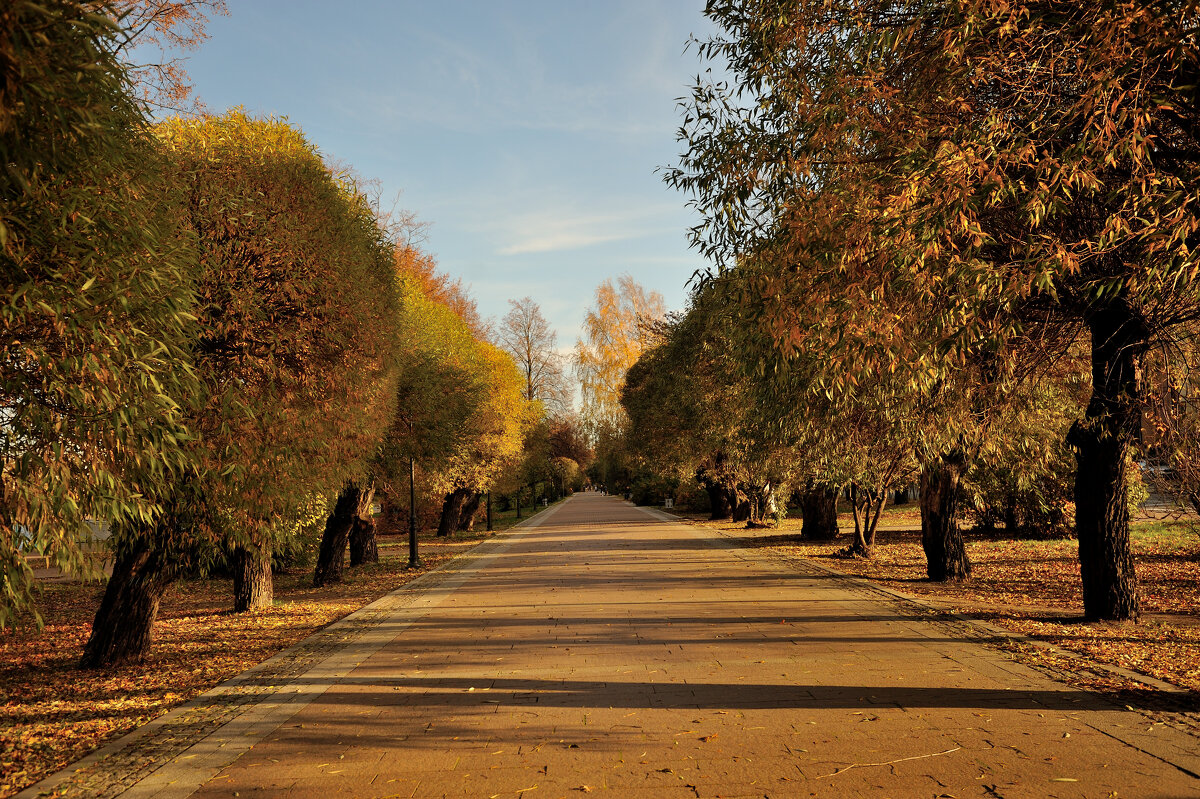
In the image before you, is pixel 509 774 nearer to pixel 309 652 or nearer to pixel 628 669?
pixel 628 669

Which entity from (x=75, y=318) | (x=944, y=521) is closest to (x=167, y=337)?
(x=75, y=318)

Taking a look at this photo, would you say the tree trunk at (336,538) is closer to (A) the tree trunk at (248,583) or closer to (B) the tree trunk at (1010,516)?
(A) the tree trunk at (248,583)

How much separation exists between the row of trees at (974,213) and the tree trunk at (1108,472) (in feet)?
0.08

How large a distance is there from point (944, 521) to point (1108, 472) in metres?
4.61

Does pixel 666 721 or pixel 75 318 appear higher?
pixel 75 318

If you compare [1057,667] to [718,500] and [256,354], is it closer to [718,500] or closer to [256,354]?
[256,354]

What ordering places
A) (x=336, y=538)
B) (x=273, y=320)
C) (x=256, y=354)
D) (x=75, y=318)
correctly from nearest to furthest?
(x=75, y=318)
(x=256, y=354)
(x=273, y=320)
(x=336, y=538)

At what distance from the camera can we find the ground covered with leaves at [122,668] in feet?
20.1

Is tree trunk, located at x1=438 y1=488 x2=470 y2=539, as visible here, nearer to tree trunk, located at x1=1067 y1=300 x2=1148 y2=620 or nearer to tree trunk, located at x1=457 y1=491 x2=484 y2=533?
tree trunk, located at x1=457 y1=491 x2=484 y2=533

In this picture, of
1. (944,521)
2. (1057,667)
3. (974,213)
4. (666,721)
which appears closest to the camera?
(666,721)

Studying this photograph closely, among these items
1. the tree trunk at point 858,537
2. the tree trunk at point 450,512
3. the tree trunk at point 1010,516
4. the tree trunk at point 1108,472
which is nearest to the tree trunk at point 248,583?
the tree trunk at point 1108,472

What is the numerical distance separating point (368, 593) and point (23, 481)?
10741mm

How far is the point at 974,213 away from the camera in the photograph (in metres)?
6.79

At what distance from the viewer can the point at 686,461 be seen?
2981cm
